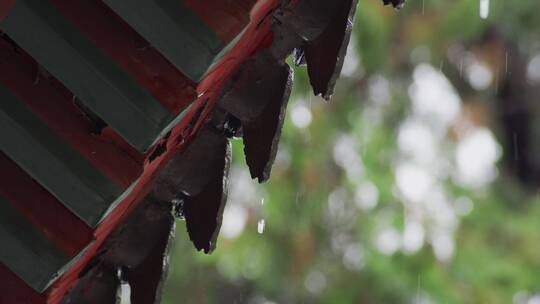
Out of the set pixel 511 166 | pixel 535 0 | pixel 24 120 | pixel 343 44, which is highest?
pixel 24 120

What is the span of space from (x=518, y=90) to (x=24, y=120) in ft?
20.3

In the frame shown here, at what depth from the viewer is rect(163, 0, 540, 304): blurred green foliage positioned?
4840mm

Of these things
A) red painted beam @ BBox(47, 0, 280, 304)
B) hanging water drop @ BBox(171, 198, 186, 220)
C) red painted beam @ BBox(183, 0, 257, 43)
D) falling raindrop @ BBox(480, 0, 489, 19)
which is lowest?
falling raindrop @ BBox(480, 0, 489, 19)

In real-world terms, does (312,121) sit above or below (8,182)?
below

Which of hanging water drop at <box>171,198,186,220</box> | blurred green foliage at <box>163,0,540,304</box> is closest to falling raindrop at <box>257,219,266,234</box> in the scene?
blurred green foliage at <box>163,0,540,304</box>

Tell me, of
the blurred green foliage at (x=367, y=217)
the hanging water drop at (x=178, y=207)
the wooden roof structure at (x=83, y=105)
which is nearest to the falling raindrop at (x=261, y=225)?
the blurred green foliage at (x=367, y=217)

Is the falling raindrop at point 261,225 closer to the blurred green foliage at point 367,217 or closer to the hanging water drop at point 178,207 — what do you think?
the blurred green foliage at point 367,217

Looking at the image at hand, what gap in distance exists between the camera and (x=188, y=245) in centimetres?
532

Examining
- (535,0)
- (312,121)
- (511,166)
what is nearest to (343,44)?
(312,121)

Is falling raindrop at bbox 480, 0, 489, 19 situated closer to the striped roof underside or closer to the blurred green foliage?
the blurred green foliage

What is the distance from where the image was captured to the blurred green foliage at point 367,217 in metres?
4.84

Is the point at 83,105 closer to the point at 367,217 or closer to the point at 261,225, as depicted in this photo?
the point at 261,225

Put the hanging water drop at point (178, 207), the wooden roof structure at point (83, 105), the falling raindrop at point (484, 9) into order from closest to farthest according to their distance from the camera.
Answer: the wooden roof structure at point (83, 105)
the hanging water drop at point (178, 207)
the falling raindrop at point (484, 9)

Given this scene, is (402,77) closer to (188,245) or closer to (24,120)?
(188,245)
